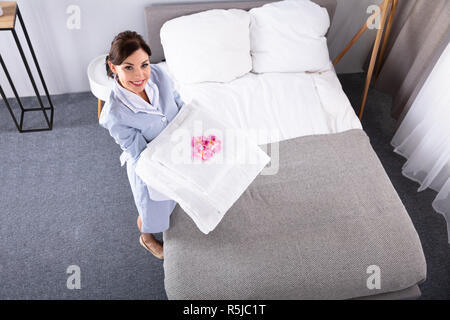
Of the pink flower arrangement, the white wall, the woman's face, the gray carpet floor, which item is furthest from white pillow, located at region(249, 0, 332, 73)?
the woman's face

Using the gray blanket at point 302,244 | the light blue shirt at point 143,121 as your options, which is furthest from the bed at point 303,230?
the light blue shirt at point 143,121

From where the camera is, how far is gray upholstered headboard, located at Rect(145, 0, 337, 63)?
2332 millimetres

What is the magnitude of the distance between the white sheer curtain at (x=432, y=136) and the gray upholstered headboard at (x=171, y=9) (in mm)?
846

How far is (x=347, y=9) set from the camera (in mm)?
2695

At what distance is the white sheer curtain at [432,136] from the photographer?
7.28 ft

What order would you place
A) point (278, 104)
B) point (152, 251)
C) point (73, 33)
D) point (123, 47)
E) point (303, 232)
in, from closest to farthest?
point (123, 47) → point (303, 232) → point (152, 251) → point (278, 104) → point (73, 33)

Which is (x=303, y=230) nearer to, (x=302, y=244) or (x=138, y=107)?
(x=302, y=244)

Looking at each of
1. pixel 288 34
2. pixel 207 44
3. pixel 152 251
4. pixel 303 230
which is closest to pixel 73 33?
pixel 207 44

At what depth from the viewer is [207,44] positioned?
2.20m

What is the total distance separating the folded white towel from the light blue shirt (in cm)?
7

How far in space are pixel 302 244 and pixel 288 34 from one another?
4.38ft
